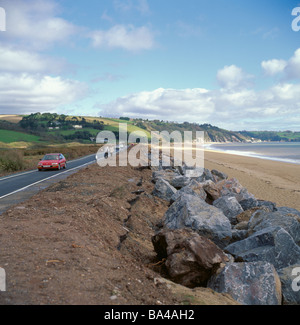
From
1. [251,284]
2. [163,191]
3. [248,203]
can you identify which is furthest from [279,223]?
[163,191]

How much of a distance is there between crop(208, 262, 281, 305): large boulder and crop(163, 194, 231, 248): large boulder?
263 centimetres

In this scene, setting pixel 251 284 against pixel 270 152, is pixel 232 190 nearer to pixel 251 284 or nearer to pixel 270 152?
pixel 251 284

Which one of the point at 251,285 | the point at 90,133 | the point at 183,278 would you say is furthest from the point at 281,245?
the point at 90,133

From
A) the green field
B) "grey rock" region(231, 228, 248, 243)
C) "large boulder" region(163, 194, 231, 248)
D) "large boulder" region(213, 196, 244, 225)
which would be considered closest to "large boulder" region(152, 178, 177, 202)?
"large boulder" region(213, 196, 244, 225)

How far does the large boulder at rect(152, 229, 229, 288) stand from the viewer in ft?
18.3

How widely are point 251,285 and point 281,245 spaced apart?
5.92ft

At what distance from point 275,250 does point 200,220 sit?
2.29 meters

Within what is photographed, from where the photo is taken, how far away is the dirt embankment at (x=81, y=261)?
3.89 metres

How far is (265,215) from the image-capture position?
8695mm

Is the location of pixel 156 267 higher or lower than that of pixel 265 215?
lower

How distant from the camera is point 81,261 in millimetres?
4840
